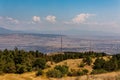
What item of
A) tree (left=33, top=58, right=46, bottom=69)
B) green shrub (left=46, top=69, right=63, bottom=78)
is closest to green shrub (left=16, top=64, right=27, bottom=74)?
tree (left=33, top=58, right=46, bottom=69)

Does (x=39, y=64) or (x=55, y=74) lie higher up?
(x=39, y=64)

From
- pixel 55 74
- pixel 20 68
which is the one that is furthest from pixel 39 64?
pixel 55 74

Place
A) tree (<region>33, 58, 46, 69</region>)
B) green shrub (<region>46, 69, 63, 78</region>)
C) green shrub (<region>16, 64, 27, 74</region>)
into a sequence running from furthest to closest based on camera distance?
tree (<region>33, 58, 46, 69</region>) → green shrub (<region>16, 64, 27, 74</region>) → green shrub (<region>46, 69, 63, 78</region>)

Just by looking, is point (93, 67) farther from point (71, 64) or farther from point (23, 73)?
point (23, 73)

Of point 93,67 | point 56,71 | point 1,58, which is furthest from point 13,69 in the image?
point 93,67

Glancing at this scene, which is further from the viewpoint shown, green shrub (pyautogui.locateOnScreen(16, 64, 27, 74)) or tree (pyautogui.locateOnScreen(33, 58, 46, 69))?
tree (pyautogui.locateOnScreen(33, 58, 46, 69))

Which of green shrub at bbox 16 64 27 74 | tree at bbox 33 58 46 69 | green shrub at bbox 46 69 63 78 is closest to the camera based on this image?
green shrub at bbox 46 69 63 78

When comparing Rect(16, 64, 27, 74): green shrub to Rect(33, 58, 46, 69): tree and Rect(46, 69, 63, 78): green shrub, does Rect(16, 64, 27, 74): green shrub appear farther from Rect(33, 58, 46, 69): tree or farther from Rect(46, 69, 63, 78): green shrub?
Rect(46, 69, 63, 78): green shrub

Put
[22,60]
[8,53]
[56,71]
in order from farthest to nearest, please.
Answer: [8,53] → [22,60] → [56,71]

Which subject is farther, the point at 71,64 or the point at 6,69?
the point at 71,64

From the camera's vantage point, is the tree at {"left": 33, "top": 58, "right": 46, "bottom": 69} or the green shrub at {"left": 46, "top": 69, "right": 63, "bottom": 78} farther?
the tree at {"left": 33, "top": 58, "right": 46, "bottom": 69}

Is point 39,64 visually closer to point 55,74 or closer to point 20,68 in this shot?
point 20,68
